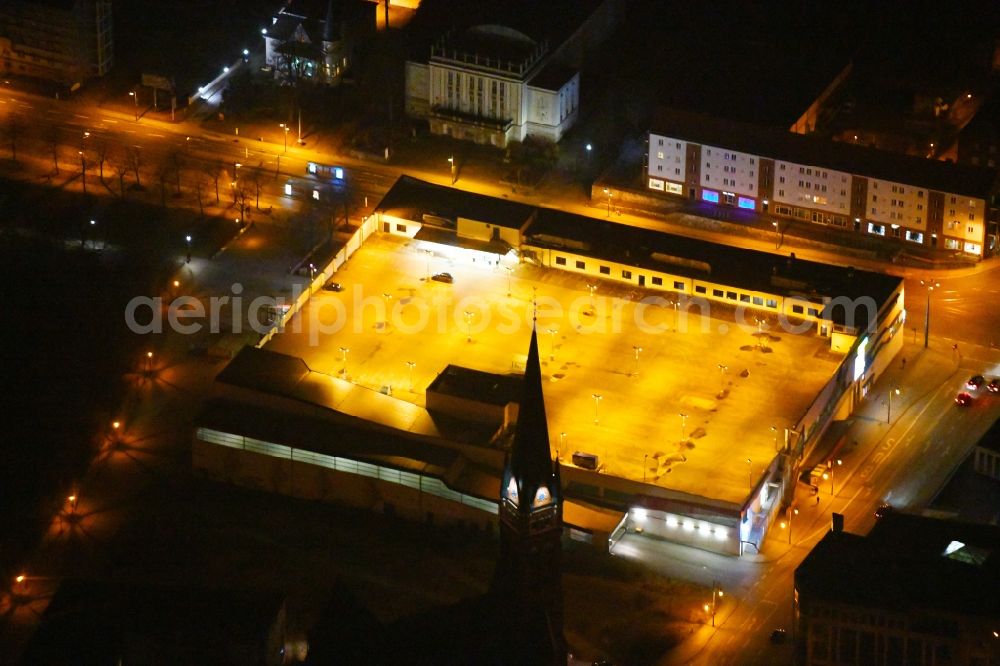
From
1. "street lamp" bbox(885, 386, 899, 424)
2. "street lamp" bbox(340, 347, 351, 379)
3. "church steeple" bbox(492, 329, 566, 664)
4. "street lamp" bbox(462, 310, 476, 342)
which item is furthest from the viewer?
"street lamp" bbox(462, 310, 476, 342)

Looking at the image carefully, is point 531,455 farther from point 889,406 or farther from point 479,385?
point 889,406

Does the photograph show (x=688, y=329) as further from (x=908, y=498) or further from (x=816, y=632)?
(x=816, y=632)

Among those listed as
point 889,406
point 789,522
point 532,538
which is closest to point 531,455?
point 532,538

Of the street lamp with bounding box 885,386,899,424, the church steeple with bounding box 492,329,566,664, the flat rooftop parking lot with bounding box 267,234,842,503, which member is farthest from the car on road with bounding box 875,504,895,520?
the church steeple with bounding box 492,329,566,664

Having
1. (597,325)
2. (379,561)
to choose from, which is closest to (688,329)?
(597,325)

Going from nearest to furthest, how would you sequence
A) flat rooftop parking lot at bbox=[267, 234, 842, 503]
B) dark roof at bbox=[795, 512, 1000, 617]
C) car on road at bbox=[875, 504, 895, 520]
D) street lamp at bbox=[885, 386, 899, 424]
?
dark roof at bbox=[795, 512, 1000, 617]
car on road at bbox=[875, 504, 895, 520]
flat rooftop parking lot at bbox=[267, 234, 842, 503]
street lamp at bbox=[885, 386, 899, 424]

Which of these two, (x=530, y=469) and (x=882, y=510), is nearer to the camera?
(x=530, y=469)

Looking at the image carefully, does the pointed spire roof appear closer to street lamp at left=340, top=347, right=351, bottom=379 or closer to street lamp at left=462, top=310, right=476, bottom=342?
street lamp at left=340, top=347, right=351, bottom=379
